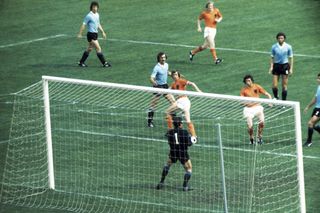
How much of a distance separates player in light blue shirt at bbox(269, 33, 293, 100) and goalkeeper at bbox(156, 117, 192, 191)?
753 cm

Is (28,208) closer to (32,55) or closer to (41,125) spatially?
(41,125)

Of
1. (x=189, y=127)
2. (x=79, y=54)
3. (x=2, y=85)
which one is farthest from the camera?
(x=79, y=54)

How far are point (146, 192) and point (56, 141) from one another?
4213 mm

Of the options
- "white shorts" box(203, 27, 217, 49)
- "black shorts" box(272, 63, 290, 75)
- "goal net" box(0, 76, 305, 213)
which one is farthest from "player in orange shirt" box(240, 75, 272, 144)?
"white shorts" box(203, 27, 217, 49)

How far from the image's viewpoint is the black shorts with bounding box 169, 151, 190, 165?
2850 cm

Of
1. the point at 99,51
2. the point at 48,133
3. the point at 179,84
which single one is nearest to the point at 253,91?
the point at 179,84

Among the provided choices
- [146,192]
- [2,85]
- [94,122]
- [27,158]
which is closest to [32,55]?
[2,85]

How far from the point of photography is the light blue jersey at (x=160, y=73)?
34.2 meters

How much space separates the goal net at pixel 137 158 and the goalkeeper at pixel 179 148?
19.9 inches

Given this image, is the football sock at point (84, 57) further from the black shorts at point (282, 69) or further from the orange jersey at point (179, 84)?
the orange jersey at point (179, 84)

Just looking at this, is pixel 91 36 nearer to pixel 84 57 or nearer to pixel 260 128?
pixel 84 57

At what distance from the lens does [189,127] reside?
31.4 metres

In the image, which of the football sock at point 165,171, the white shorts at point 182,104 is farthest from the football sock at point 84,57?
the football sock at point 165,171

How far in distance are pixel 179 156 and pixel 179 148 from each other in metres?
0.18
